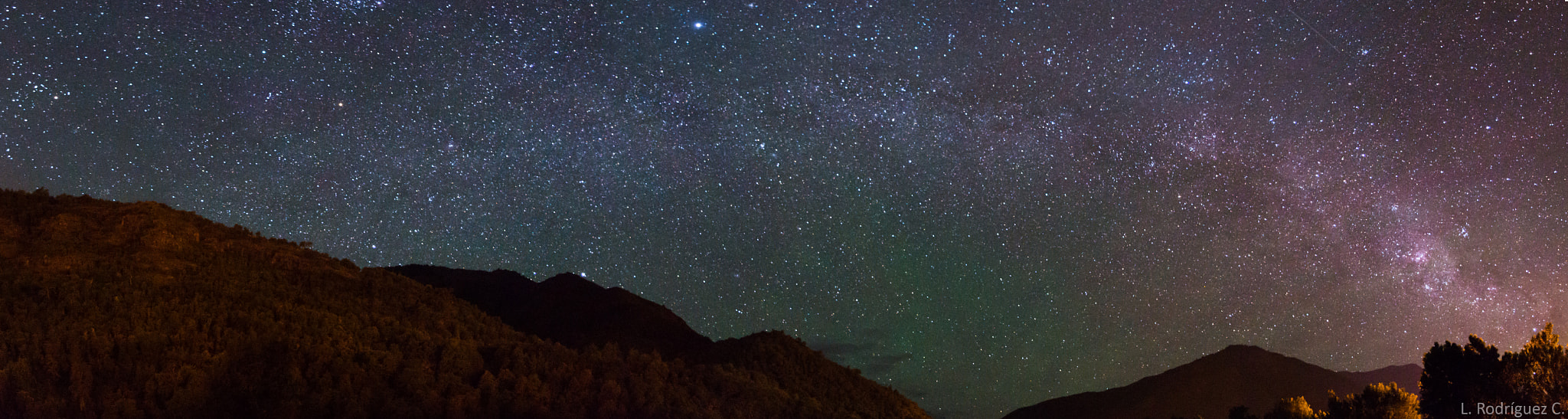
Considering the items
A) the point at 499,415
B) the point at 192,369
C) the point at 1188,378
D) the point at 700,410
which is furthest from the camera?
the point at 1188,378

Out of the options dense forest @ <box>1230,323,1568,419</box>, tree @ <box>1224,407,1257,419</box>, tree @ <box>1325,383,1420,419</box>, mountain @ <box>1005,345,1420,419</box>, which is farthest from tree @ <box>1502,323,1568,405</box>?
mountain @ <box>1005,345,1420,419</box>

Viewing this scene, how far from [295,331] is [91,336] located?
13.3 feet

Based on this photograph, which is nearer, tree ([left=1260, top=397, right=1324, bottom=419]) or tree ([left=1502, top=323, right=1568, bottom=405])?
tree ([left=1502, top=323, right=1568, bottom=405])

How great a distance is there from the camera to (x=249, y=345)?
66.6 feet

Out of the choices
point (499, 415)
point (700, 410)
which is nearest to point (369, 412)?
point (499, 415)

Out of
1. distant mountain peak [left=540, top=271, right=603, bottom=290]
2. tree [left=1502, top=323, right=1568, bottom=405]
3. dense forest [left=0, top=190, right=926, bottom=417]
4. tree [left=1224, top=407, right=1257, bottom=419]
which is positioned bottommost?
dense forest [left=0, top=190, right=926, bottom=417]

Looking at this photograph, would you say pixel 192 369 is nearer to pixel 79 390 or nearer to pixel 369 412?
pixel 79 390

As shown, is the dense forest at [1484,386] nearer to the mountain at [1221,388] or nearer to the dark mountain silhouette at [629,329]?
the dark mountain silhouette at [629,329]

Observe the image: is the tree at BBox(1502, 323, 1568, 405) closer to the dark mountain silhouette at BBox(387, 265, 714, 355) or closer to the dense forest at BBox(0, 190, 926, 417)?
the dense forest at BBox(0, 190, 926, 417)

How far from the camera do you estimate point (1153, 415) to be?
101125 millimetres

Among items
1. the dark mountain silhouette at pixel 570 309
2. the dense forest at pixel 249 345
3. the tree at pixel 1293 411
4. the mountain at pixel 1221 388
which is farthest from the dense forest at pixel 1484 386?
the mountain at pixel 1221 388

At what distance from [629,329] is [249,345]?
93.2 ft

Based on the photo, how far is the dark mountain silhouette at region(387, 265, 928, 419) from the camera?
3750 cm

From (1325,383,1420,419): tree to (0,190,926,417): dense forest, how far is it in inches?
639
